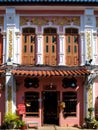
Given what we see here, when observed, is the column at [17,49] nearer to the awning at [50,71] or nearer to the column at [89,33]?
the awning at [50,71]

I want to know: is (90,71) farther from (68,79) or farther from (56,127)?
(56,127)

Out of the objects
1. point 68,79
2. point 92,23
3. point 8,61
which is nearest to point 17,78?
point 8,61

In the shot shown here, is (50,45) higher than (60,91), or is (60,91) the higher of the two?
(50,45)

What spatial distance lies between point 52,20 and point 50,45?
1561 mm

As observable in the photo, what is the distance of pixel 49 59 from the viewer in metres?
21.1

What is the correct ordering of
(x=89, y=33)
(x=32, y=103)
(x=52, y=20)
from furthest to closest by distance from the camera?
(x=52, y=20)
(x=89, y=33)
(x=32, y=103)

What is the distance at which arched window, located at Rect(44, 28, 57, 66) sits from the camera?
69.5 feet

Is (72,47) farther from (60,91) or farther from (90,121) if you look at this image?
(90,121)

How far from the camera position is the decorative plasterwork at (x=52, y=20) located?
2117 cm

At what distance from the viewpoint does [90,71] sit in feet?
67.5

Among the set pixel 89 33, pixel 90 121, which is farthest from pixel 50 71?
pixel 90 121

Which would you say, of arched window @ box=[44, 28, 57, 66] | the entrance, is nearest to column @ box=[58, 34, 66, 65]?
arched window @ box=[44, 28, 57, 66]

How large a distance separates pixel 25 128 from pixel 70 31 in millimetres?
6751

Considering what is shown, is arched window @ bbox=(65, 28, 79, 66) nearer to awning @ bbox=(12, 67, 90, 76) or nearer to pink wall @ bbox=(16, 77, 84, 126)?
awning @ bbox=(12, 67, 90, 76)
